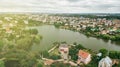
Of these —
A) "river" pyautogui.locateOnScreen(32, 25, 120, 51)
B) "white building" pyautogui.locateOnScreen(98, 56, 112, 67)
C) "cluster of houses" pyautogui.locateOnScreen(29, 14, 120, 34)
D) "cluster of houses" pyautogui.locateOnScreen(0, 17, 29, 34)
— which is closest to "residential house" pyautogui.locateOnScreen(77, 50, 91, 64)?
"white building" pyautogui.locateOnScreen(98, 56, 112, 67)

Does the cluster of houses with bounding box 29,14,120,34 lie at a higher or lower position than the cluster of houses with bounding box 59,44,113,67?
lower

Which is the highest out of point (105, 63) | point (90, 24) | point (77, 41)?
point (105, 63)

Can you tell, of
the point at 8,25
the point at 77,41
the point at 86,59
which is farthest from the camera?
the point at 8,25

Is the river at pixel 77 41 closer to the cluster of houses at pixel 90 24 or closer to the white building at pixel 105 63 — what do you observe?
the white building at pixel 105 63

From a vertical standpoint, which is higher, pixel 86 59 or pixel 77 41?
pixel 86 59

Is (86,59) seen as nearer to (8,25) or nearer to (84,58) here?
(84,58)

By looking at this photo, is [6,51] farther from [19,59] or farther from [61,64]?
[61,64]

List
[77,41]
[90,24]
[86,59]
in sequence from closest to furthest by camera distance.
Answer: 1. [86,59]
2. [77,41]
3. [90,24]

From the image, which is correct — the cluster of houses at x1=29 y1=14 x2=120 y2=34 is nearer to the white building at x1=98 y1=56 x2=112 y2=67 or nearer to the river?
the river

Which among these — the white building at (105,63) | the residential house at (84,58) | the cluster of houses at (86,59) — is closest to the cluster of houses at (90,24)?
the cluster of houses at (86,59)

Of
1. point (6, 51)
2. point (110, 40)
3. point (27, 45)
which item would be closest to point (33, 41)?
point (27, 45)

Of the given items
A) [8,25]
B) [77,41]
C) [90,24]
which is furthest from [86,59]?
[90,24]
